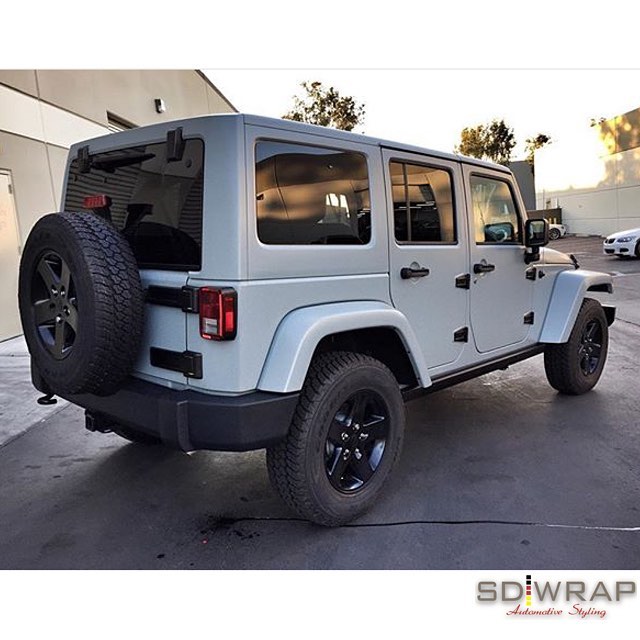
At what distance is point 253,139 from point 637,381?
4.58 metres

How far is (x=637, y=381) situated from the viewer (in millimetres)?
5395

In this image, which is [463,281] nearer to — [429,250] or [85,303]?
[429,250]

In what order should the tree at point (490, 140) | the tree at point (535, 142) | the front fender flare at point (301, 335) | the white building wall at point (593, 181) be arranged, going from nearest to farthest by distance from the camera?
the front fender flare at point (301, 335) < the white building wall at point (593, 181) < the tree at point (490, 140) < the tree at point (535, 142)

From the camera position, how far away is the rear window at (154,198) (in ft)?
8.55

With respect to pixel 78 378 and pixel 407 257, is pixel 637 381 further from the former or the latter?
pixel 78 378

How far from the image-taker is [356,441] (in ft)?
9.92

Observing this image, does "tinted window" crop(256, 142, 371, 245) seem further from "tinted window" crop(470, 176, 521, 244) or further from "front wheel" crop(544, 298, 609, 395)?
"front wheel" crop(544, 298, 609, 395)

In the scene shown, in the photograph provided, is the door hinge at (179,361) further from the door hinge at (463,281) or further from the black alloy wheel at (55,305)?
the door hinge at (463,281)

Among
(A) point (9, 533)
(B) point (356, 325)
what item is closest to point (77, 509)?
(A) point (9, 533)

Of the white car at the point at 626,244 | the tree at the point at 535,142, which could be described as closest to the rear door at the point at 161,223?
the white car at the point at 626,244

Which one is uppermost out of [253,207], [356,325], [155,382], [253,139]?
[253,139]

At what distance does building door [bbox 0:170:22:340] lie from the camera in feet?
25.8

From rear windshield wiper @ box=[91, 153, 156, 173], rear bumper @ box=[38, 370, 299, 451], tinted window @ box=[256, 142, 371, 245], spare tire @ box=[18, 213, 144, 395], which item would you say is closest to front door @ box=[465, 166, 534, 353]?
tinted window @ box=[256, 142, 371, 245]

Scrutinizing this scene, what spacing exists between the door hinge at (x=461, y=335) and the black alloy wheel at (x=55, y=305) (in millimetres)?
2266
